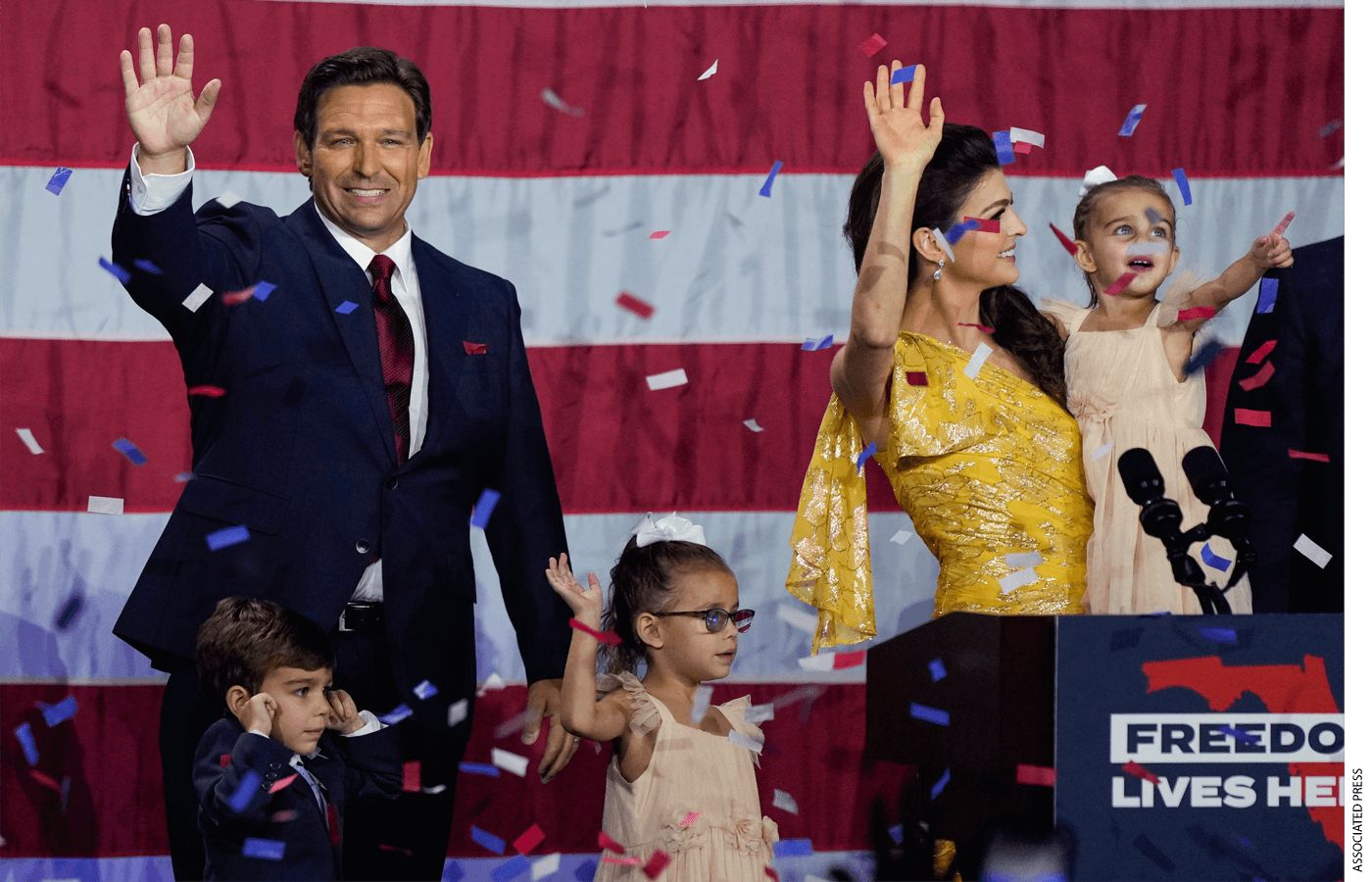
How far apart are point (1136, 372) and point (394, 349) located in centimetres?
109

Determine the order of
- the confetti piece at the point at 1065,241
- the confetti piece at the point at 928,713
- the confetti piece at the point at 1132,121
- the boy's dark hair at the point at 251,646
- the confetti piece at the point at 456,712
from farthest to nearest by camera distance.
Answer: the confetti piece at the point at 1132,121 < the confetti piece at the point at 1065,241 < the confetti piece at the point at 456,712 < the boy's dark hair at the point at 251,646 < the confetti piece at the point at 928,713

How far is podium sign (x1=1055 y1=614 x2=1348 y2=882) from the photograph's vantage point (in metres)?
1.26

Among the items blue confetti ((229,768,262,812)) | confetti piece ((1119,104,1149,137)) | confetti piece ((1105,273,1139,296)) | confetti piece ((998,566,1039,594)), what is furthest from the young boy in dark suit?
confetti piece ((1119,104,1149,137))

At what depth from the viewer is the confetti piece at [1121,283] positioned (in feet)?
6.82

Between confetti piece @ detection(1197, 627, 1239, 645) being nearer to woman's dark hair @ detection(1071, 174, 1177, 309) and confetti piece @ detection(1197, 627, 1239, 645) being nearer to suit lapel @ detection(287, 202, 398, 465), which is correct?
woman's dark hair @ detection(1071, 174, 1177, 309)

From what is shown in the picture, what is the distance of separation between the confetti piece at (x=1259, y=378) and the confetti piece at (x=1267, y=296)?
9cm

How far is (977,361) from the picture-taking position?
1924 mm

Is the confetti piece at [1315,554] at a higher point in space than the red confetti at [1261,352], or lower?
lower

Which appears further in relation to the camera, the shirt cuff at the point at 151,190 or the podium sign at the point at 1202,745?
the shirt cuff at the point at 151,190

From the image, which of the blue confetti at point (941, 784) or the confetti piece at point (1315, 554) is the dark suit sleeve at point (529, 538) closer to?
the blue confetti at point (941, 784)

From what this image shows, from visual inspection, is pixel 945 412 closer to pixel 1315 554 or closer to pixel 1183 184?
pixel 1315 554

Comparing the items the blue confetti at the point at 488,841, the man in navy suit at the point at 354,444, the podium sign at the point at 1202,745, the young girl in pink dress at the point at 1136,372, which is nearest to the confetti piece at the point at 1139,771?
the podium sign at the point at 1202,745

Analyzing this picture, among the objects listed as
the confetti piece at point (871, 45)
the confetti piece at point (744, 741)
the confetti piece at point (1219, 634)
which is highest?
the confetti piece at point (871, 45)

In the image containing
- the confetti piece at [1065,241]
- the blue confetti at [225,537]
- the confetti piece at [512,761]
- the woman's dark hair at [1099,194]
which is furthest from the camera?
the confetti piece at [512,761]
